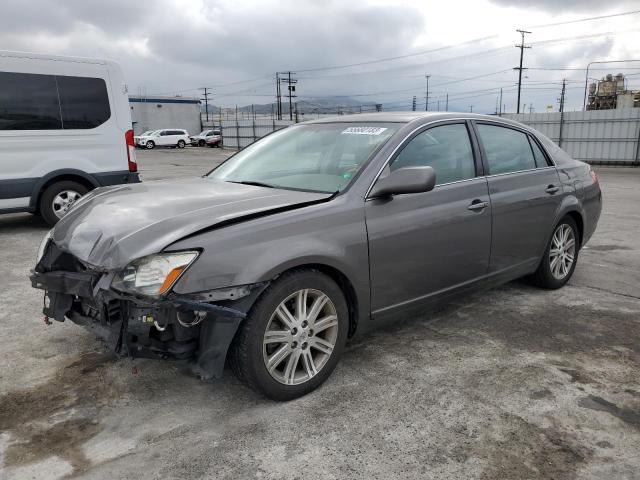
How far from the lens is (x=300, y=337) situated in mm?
2879

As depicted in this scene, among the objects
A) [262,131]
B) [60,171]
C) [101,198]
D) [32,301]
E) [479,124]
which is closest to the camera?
[101,198]

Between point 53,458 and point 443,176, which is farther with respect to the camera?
point 443,176

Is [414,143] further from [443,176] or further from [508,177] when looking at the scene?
[508,177]

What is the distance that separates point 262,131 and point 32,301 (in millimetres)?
37297

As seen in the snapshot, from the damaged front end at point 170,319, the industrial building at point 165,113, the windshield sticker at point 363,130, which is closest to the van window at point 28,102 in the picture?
the windshield sticker at point 363,130

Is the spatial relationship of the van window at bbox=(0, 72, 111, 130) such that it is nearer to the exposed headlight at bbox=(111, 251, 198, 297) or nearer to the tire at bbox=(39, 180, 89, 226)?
the tire at bbox=(39, 180, 89, 226)

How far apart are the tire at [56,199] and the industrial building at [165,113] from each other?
52.4 m

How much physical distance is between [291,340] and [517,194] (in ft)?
7.46

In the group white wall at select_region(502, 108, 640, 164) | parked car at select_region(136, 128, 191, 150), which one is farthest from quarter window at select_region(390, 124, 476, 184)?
parked car at select_region(136, 128, 191, 150)

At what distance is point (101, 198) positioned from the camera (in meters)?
3.48

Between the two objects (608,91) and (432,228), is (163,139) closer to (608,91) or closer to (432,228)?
(608,91)

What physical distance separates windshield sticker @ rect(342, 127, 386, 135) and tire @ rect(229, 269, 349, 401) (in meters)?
1.16

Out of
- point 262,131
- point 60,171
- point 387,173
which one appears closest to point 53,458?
point 387,173

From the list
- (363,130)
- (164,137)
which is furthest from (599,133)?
(164,137)
